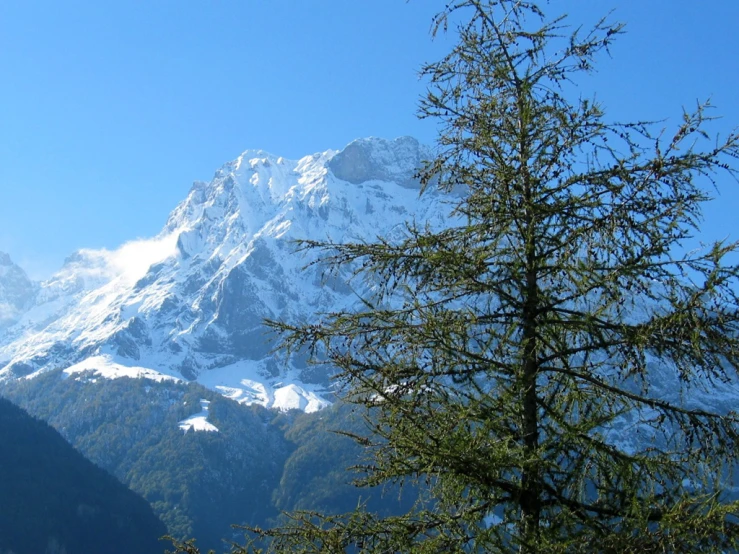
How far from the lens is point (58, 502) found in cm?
15625

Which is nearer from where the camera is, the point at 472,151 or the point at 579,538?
the point at 579,538

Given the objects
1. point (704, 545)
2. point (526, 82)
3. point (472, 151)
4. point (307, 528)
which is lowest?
point (307, 528)

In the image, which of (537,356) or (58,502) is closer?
(537,356)

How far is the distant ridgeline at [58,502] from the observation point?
5738 inches

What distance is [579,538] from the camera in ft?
18.2

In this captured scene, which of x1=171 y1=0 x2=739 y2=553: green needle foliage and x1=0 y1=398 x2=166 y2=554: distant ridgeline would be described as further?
x1=0 y1=398 x2=166 y2=554: distant ridgeline

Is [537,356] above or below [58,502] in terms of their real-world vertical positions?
below

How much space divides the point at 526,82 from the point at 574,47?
634 mm

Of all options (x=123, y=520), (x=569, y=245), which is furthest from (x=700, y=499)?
(x=123, y=520)

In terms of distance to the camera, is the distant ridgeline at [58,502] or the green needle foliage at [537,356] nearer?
the green needle foliage at [537,356]

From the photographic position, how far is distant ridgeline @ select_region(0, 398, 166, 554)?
146m

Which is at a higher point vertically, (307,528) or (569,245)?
(569,245)

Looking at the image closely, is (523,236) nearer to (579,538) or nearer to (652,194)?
(652,194)

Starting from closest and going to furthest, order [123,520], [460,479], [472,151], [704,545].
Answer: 1. [704,545]
2. [460,479]
3. [472,151]
4. [123,520]
